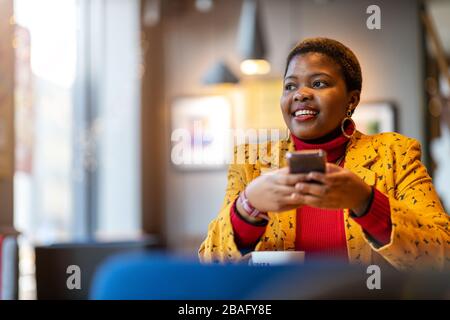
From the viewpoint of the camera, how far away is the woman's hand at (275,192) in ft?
2.35

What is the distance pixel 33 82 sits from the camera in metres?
1.52

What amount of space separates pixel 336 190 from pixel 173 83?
0.44 metres

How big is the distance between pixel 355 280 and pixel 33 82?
1011 mm

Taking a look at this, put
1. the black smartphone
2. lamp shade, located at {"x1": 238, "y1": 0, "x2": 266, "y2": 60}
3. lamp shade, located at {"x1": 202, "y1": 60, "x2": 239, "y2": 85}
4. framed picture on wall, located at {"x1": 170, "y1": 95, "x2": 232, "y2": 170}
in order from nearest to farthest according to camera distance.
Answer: the black smartphone
framed picture on wall, located at {"x1": 170, "y1": 95, "x2": 232, "y2": 170}
lamp shade, located at {"x1": 202, "y1": 60, "x2": 239, "y2": 85}
lamp shade, located at {"x1": 238, "y1": 0, "x2": 266, "y2": 60}

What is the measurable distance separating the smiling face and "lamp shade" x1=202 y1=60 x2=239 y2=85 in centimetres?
26

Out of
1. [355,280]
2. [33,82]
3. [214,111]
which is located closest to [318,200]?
[355,280]

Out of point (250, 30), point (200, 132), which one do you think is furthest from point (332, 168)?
point (250, 30)

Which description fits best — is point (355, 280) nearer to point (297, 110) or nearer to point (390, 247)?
point (390, 247)

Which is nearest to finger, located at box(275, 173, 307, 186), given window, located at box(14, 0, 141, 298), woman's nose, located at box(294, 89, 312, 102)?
woman's nose, located at box(294, 89, 312, 102)

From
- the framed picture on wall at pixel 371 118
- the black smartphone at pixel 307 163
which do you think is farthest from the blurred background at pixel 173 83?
the black smartphone at pixel 307 163

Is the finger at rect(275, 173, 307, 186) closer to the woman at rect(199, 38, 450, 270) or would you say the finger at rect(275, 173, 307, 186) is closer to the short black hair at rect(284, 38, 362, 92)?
the woman at rect(199, 38, 450, 270)

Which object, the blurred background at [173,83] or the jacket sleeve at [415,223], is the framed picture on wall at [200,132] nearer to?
the blurred background at [173,83]

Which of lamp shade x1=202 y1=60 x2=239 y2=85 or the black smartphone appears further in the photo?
lamp shade x1=202 y1=60 x2=239 y2=85

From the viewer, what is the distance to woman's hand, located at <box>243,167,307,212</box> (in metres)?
0.72
